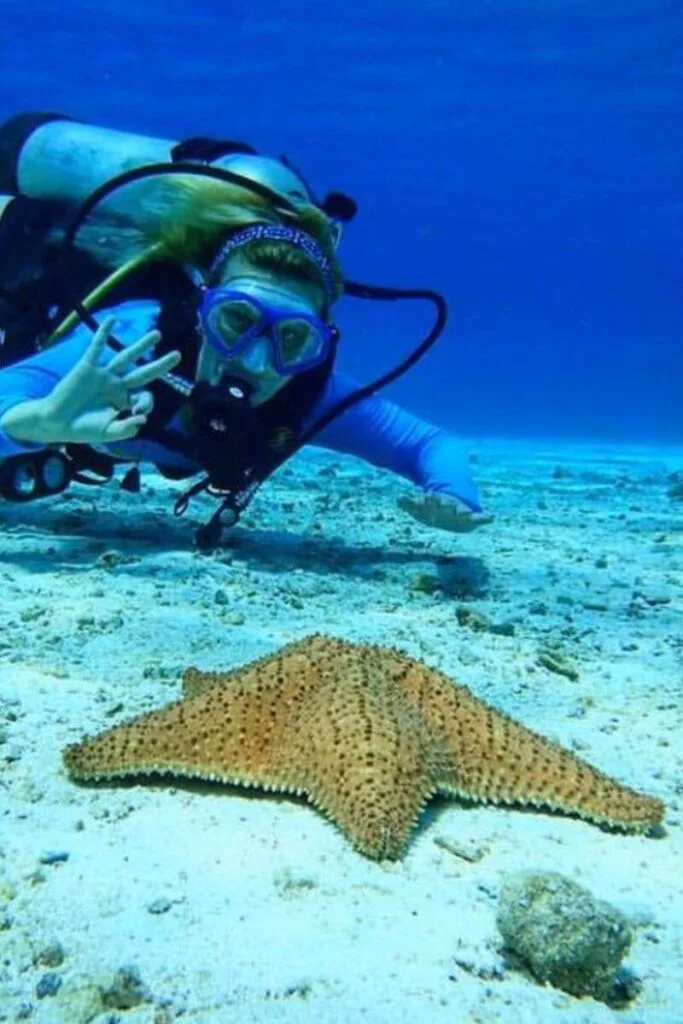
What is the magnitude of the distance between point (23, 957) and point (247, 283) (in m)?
4.03

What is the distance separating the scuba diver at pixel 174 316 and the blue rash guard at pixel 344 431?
17 mm

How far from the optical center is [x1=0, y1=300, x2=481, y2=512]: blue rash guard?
17.1 ft

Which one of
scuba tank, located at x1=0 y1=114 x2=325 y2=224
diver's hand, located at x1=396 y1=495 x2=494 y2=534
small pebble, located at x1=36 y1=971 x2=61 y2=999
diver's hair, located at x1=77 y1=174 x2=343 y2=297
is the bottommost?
small pebble, located at x1=36 y1=971 x2=61 y2=999

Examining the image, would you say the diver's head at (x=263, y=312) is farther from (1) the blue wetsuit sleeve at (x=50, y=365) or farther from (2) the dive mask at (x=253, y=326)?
(1) the blue wetsuit sleeve at (x=50, y=365)

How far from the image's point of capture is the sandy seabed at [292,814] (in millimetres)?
2062

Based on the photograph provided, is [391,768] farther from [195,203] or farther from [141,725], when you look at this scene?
[195,203]

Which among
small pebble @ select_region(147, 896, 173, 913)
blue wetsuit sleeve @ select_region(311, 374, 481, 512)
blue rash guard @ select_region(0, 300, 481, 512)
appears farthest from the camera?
blue wetsuit sleeve @ select_region(311, 374, 481, 512)

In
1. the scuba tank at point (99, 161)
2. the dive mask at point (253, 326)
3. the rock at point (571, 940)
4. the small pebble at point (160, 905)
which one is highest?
the scuba tank at point (99, 161)

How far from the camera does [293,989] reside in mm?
2037

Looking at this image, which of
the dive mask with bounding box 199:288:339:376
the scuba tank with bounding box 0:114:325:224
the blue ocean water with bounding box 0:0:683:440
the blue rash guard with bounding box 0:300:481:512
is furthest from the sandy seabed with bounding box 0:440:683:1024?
the blue ocean water with bounding box 0:0:683:440

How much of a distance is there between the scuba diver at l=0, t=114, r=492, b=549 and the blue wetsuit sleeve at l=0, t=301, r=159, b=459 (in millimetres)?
12

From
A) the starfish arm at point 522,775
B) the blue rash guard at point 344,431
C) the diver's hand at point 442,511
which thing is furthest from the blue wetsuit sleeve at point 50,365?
the starfish arm at point 522,775

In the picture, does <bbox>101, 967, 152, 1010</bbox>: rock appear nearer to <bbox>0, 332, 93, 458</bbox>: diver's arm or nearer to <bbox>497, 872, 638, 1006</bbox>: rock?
<bbox>497, 872, 638, 1006</bbox>: rock

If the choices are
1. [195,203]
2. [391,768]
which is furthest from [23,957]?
[195,203]
